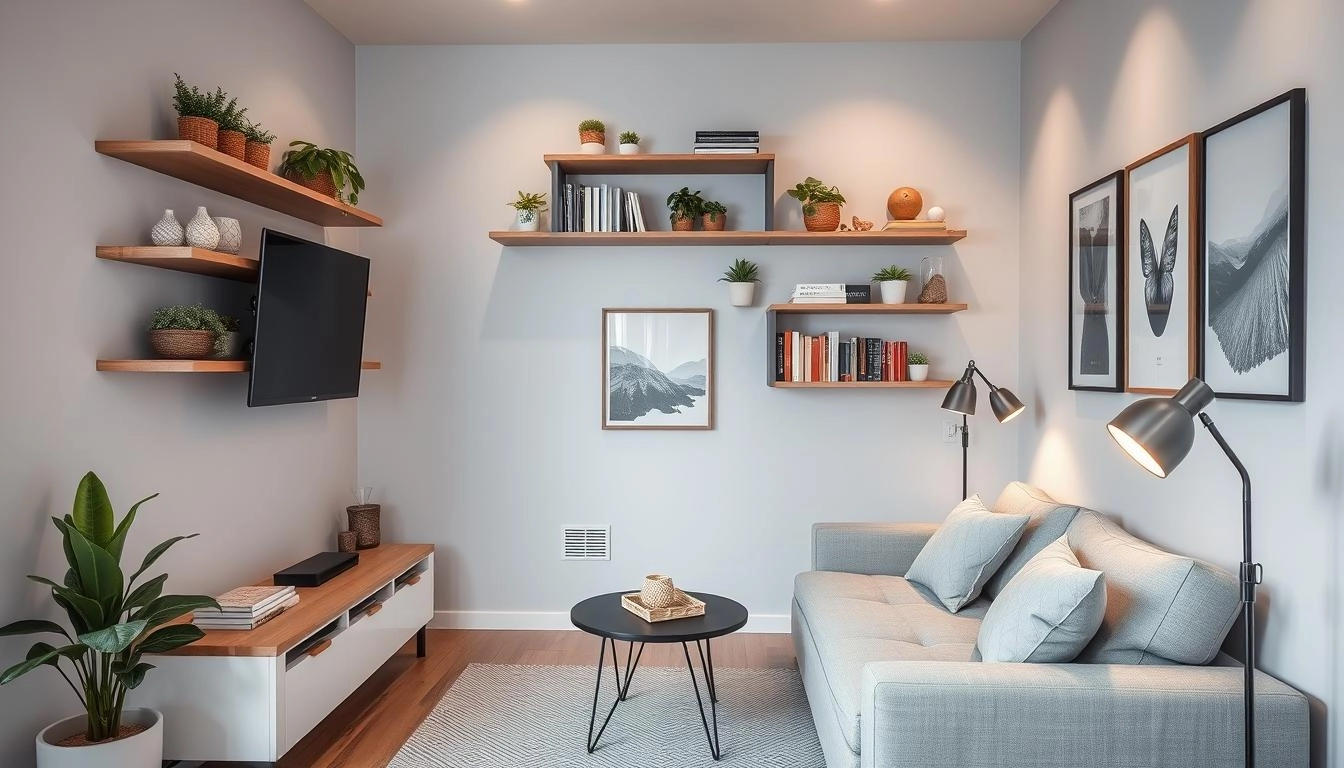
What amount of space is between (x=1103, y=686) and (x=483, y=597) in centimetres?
302

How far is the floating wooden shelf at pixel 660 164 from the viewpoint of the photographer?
3.95 metres

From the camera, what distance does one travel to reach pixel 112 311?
2.62 metres

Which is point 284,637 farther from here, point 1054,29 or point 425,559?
point 1054,29

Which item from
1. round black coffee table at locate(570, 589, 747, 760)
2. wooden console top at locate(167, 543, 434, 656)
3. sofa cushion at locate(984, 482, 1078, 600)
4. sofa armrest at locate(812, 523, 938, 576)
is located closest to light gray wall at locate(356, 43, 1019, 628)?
wooden console top at locate(167, 543, 434, 656)

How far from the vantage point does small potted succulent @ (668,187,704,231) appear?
4.03 m

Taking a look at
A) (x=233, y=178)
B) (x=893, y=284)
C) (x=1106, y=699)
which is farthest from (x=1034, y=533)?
(x=233, y=178)

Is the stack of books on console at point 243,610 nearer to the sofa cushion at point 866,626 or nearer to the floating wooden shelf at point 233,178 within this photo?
the floating wooden shelf at point 233,178

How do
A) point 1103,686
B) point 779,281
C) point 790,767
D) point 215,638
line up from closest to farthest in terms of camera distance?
point 1103,686 → point 215,638 → point 790,767 → point 779,281

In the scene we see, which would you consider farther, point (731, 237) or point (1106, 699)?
point (731, 237)

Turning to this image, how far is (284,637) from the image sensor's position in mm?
2604

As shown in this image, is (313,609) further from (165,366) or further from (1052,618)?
(1052,618)

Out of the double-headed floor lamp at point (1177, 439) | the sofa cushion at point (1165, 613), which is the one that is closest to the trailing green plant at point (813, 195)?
the sofa cushion at point (1165, 613)

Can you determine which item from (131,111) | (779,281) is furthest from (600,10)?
(131,111)

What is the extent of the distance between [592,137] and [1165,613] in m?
3.01
